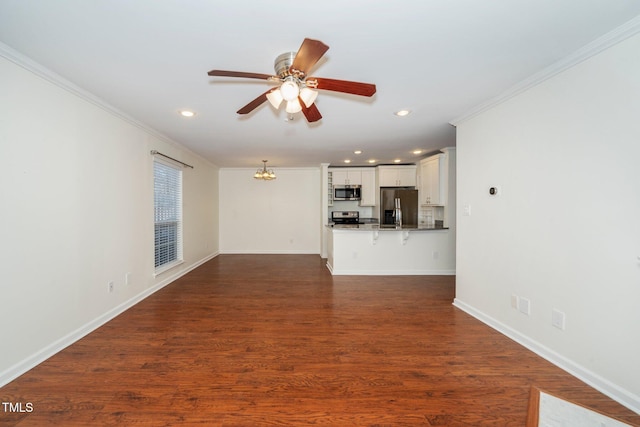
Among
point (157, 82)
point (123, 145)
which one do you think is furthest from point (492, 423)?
point (123, 145)

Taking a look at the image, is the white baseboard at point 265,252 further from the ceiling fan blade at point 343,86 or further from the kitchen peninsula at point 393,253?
the ceiling fan blade at point 343,86

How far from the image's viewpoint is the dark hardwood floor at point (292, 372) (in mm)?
1526

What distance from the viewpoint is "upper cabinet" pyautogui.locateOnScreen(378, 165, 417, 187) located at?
624cm

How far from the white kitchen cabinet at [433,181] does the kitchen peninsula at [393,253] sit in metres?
0.65

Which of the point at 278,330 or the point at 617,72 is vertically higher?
the point at 617,72

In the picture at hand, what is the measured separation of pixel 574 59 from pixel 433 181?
3171 mm

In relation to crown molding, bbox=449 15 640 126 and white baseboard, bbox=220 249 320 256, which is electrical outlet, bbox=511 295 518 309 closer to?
crown molding, bbox=449 15 640 126

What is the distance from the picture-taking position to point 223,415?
59.6 inches

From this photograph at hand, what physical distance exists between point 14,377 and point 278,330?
1.95 meters

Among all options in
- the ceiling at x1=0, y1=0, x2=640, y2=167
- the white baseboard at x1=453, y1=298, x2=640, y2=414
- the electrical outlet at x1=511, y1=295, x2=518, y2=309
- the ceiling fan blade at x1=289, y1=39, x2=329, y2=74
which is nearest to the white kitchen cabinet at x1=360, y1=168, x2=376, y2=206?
the ceiling at x1=0, y1=0, x2=640, y2=167

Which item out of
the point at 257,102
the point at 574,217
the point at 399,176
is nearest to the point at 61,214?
the point at 257,102

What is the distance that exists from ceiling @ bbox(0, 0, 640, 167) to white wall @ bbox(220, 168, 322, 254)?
12.8ft

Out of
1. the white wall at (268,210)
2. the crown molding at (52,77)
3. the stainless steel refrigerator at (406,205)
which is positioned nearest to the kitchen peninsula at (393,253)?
the stainless steel refrigerator at (406,205)

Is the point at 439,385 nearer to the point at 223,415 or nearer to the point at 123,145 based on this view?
the point at 223,415
